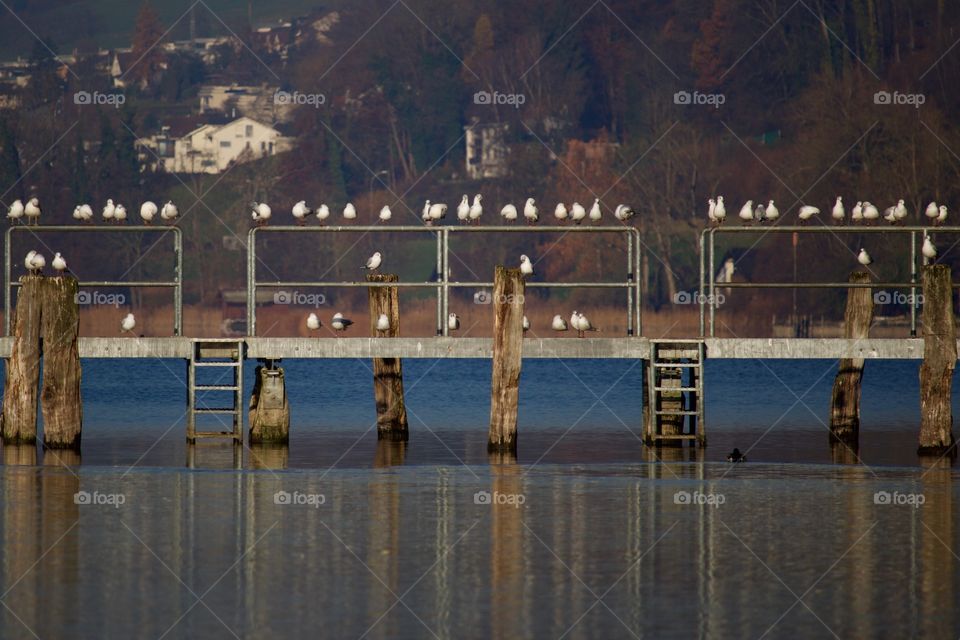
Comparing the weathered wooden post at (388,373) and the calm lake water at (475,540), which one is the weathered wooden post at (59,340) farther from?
the weathered wooden post at (388,373)

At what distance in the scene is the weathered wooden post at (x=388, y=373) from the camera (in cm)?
3409

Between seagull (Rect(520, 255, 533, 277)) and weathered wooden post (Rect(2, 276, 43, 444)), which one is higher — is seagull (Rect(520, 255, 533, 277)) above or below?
above

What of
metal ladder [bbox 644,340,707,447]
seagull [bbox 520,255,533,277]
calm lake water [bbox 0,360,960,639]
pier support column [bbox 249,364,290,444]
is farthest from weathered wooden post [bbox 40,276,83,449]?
metal ladder [bbox 644,340,707,447]

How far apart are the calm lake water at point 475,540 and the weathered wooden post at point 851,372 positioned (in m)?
0.59

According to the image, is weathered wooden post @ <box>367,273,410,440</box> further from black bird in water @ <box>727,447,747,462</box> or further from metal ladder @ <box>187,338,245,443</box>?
black bird in water @ <box>727,447,747,462</box>

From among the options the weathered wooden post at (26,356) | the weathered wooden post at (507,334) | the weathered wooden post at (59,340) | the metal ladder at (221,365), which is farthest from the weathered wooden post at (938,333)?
the weathered wooden post at (26,356)

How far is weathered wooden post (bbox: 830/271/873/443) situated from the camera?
34.2 m

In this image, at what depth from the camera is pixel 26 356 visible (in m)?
29.8

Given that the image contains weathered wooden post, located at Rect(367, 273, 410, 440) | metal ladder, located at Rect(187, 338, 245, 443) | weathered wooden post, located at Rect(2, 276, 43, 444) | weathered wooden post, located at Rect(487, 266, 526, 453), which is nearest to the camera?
weathered wooden post, located at Rect(487, 266, 526, 453)

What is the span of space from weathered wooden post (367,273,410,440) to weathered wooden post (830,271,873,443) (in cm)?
811

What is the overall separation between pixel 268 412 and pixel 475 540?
33.7 feet

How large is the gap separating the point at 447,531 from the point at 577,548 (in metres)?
1.97

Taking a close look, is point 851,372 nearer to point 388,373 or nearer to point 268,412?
point 388,373

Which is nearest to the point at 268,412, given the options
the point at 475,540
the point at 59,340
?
the point at 59,340
